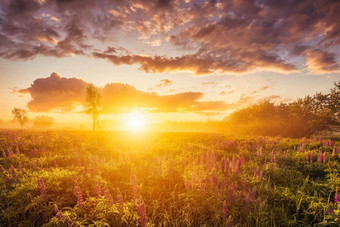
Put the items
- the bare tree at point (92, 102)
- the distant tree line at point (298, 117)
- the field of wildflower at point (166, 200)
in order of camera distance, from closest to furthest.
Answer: the field of wildflower at point (166, 200) → the distant tree line at point (298, 117) → the bare tree at point (92, 102)

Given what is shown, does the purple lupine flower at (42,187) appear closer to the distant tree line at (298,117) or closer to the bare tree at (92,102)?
the distant tree line at (298,117)

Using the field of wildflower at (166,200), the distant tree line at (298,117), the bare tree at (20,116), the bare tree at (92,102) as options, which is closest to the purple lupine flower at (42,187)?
the field of wildflower at (166,200)

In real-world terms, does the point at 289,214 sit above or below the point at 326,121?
below

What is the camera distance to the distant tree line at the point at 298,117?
21750 millimetres

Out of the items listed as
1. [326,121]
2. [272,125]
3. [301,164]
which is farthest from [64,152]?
[326,121]

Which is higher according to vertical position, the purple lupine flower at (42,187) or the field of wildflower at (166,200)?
the purple lupine flower at (42,187)

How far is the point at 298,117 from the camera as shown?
24219mm

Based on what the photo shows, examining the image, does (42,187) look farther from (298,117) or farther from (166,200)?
(298,117)

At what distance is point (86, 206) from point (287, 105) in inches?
1314

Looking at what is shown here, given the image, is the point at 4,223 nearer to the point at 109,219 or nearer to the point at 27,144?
the point at 109,219

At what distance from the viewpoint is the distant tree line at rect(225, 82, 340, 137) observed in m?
21.8

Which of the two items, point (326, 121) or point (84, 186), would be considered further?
point (326, 121)

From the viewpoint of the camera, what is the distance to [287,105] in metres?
28.3

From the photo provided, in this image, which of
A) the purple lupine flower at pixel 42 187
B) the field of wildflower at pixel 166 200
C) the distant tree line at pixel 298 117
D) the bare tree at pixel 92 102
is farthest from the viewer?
the bare tree at pixel 92 102
